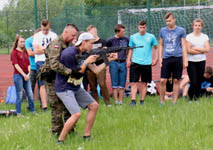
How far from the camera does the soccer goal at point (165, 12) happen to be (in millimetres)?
21031

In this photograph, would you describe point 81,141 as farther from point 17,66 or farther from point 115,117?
point 17,66

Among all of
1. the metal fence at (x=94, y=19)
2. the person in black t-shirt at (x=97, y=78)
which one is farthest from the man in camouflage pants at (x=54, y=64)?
the metal fence at (x=94, y=19)

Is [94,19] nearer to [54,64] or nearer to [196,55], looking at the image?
[196,55]

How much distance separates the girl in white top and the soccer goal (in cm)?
1017

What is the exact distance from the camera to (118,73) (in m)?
10.5

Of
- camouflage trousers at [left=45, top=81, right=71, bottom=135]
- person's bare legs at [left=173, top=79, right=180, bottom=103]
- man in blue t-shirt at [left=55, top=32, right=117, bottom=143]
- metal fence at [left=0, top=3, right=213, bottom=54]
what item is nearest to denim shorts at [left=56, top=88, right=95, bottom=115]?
man in blue t-shirt at [left=55, top=32, right=117, bottom=143]

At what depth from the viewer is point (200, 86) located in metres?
9.96

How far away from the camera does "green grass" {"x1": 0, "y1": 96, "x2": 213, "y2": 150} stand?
5.93m

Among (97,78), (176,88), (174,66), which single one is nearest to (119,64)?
(97,78)

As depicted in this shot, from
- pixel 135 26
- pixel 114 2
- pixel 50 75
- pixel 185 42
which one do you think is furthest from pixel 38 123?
pixel 114 2

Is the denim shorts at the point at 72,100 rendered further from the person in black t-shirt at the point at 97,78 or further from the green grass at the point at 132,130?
the person in black t-shirt at the point at 97,78

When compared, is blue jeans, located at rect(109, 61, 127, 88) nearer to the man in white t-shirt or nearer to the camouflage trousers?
the man in white t-shirt

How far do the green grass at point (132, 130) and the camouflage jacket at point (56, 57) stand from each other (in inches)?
47.4

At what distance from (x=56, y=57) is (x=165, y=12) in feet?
58.8
